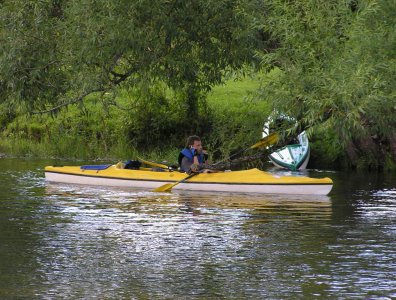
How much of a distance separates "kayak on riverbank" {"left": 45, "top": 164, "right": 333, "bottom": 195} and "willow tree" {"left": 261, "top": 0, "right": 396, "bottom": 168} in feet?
6.59

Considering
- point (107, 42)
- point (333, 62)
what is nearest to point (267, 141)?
point (333, 62)

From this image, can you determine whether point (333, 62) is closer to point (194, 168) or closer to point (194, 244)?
point (194, 168)

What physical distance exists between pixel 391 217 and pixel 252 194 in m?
4.10

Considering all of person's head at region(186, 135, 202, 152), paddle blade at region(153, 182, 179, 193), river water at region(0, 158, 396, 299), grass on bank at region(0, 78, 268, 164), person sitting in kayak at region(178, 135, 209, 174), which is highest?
grass on bank at region(0, 78, 268, 164)

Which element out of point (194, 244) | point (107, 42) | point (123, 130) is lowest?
point (194, 244)

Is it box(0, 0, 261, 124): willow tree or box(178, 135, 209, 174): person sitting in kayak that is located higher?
box(0, 0, 261, 124): willow tree

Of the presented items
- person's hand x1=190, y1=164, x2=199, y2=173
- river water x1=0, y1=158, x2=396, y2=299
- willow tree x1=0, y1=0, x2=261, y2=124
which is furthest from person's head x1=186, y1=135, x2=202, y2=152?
willow tree x1=0, y1=0, x2=261, y2=124

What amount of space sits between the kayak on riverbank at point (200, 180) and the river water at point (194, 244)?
15.1 inches

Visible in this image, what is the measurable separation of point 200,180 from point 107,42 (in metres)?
3.92

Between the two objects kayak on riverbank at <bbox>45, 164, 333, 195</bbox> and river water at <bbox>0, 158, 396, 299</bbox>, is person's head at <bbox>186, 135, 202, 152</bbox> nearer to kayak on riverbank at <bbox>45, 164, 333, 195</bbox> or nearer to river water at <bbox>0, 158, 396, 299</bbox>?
kayak on riverbank at <bbox>45, 164, 333, 195</bbox>

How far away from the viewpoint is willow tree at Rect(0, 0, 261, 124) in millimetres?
19141

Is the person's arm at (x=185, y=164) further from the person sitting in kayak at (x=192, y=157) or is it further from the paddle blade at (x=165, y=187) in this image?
the paddle blade at (x=165, y=187)

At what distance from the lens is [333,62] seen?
60.2ft

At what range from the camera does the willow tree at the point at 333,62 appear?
17531 mm
